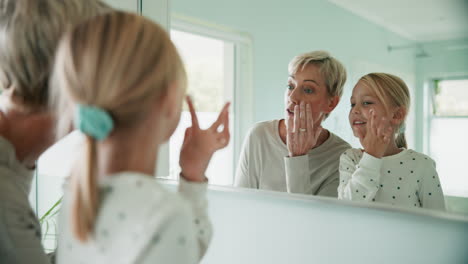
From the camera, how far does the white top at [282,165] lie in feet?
3.19

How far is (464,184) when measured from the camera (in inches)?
31.1

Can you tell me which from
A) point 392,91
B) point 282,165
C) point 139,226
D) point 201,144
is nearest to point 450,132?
point 392,91

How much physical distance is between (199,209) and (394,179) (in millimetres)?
457

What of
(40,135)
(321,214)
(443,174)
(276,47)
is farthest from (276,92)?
(40,135)

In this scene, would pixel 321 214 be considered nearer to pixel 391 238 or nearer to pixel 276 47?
pixel 391 238

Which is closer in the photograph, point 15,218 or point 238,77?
point 15,218

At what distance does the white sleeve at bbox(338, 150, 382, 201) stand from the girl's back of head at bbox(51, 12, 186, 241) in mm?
528

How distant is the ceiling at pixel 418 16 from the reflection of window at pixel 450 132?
0.36 feet

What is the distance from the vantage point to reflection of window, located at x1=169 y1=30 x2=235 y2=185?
118cm

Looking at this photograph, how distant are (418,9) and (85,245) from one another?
828 mm

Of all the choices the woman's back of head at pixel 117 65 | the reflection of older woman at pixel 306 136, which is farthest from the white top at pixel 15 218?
the reflection of older woman at pixel 306 136

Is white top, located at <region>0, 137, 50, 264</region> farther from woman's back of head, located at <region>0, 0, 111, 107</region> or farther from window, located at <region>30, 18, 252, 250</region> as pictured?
window, located at <region>30, 18, 252, 250</region>

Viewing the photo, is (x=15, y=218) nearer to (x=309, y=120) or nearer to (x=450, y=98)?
(x=309, y=120)

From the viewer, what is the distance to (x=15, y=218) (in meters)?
0.69
